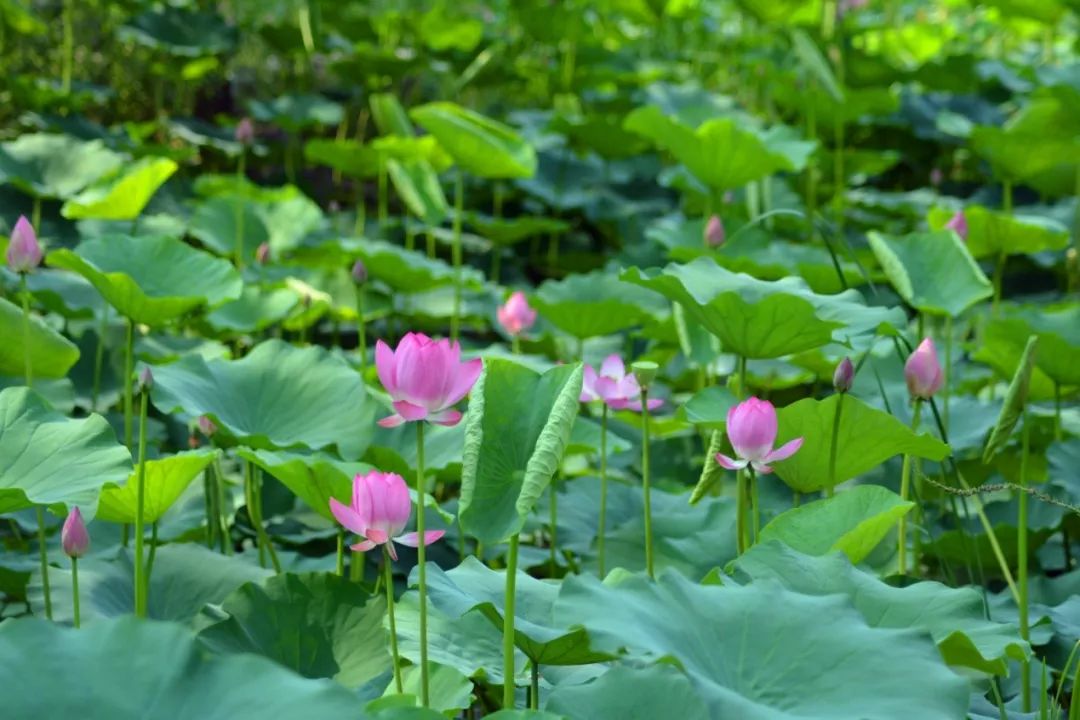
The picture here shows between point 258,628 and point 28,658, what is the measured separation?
0.47m

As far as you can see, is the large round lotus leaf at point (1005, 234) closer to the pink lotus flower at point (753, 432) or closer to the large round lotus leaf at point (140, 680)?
the pink lotus flower at point (753, 432)

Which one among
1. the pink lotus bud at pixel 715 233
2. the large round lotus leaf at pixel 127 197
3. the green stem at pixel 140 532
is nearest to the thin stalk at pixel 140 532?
the green stem at pixel 140 532

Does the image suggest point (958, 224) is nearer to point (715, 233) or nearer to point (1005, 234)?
point (715, 233)

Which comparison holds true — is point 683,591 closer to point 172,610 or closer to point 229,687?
point 229,687

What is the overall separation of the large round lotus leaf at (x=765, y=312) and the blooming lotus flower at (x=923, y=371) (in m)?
0.05

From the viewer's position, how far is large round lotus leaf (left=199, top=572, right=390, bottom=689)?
1.24 meters

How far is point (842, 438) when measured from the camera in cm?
138

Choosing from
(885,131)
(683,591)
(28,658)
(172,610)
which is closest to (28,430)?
(172,610)

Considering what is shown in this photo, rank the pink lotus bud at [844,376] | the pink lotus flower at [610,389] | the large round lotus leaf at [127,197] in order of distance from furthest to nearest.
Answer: the large round lotus leaf at [127,197], the pink lotus flower at [610,389], the pink lotus bud at [844,376]

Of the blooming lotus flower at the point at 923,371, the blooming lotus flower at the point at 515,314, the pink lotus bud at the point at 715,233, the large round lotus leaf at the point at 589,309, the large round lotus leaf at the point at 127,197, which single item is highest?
the blooming lotus flower at the point at 923,371

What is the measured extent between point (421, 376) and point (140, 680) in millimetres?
304

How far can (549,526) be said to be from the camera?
1.83 metres

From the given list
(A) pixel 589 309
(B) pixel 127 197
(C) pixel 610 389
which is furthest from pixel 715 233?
(B) pixel 127 197

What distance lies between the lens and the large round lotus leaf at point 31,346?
1.62 metres
